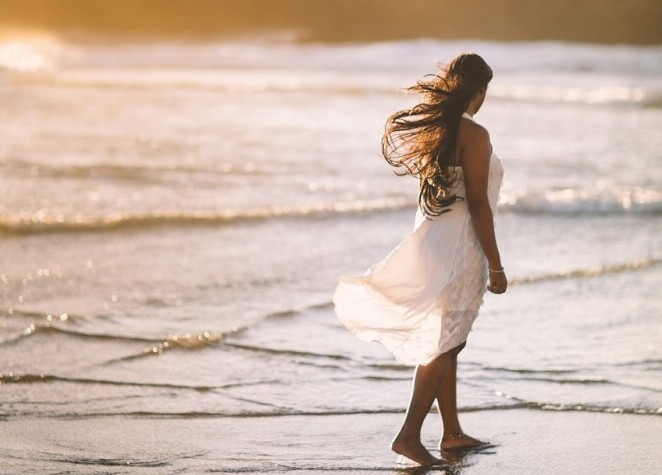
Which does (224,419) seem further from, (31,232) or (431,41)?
(431,41)

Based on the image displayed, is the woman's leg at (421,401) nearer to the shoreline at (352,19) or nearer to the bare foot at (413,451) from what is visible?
the bare foot at (413,451)

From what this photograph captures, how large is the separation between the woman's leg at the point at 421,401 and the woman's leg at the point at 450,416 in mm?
107

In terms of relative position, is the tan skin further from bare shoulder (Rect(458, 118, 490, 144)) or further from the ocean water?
the ocean water

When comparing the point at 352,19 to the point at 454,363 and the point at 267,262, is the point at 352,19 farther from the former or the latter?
the point at 454,363

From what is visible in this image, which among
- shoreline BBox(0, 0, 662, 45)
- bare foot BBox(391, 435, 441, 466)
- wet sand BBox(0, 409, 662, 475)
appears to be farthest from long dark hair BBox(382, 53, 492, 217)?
shoreline BBox(0, 0, 662, 45)

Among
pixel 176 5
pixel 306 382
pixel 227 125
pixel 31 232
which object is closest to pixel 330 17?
pixel 176 5

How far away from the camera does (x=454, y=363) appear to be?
460 cm

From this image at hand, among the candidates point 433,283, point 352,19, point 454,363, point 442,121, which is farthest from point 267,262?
point 352,19

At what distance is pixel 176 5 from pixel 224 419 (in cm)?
4582

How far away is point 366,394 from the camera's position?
533cm

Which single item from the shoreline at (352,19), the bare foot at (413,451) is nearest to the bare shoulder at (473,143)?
the bare foot at (413,451)

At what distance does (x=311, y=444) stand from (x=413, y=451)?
470 mm

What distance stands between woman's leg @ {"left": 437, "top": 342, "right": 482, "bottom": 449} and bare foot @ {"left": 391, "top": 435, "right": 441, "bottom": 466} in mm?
151

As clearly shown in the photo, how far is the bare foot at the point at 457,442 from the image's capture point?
4620 mm
